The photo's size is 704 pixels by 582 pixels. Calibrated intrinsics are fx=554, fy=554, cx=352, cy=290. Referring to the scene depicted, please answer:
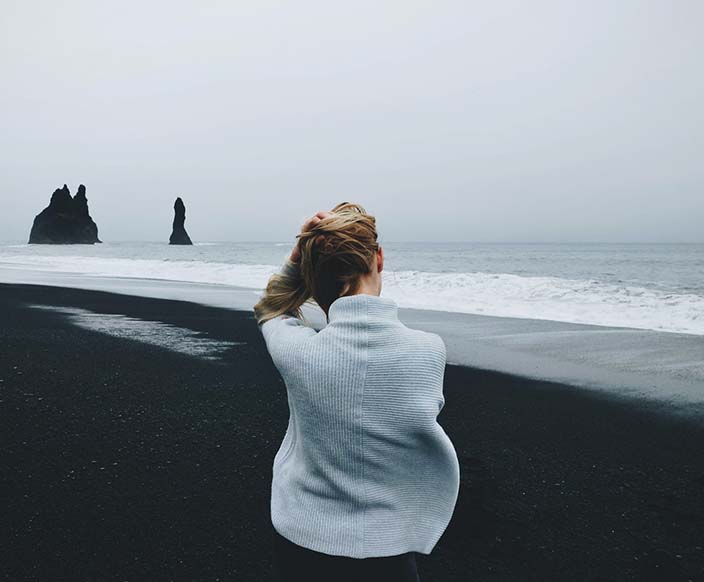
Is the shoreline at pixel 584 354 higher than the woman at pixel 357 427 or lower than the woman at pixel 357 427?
lower

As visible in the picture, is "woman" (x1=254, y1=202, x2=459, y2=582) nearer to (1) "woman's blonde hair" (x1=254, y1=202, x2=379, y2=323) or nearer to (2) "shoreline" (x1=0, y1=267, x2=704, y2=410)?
(1) "woman's blonde hair" (x1=254, y1=202, x2=379, y2=323)

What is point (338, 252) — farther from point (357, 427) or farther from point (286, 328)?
point (357, 427)

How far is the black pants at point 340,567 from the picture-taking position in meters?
1.42

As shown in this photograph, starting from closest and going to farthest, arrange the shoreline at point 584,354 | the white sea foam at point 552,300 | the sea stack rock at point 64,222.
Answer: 1. the shoreline at point 584,354
2. the white sea foam at point 552,300
3. the sea stack rock at point 64,222

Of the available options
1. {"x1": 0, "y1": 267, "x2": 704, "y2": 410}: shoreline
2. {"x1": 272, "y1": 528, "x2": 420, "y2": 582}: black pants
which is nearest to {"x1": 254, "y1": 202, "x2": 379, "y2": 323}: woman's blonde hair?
{"x1": 272, "y1": 528, "x2": 420, "y2": 582}: black pants

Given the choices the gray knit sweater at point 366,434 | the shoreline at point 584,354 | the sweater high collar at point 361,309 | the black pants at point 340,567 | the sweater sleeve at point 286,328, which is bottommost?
the shoreline at point 584,354

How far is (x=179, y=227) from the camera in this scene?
129m

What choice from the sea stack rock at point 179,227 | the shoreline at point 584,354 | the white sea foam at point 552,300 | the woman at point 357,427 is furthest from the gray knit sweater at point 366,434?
the sea stack rock at point 179,227

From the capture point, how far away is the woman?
1336 mm

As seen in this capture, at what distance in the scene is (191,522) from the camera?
2.97m

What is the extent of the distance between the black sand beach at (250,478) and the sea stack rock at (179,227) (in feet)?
419

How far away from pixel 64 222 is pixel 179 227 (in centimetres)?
2392

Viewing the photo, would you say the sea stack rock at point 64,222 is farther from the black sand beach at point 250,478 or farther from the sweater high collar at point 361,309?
the sweater high collar at point 361,309

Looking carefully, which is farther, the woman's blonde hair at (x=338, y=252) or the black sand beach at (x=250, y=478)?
the black sand beach at (x=250, y=478)
